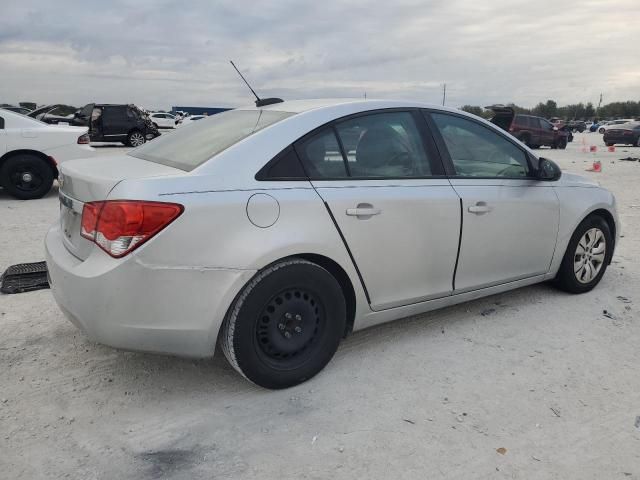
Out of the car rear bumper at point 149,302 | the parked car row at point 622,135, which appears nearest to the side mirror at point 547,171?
the car rear bumper at point 149,302

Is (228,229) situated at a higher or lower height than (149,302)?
higher

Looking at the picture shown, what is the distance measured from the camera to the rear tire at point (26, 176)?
8773 millimetres

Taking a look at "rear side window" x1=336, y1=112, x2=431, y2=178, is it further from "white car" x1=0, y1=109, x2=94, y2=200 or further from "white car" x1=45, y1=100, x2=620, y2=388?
"white car" x1=0, y1=109, x2=94, y2=200

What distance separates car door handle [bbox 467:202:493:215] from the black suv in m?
18.0

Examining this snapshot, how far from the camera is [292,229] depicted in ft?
9.23

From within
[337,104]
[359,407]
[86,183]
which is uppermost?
[337,104]

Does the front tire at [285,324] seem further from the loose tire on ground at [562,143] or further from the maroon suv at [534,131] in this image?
the loose tire on ground at [562,143]

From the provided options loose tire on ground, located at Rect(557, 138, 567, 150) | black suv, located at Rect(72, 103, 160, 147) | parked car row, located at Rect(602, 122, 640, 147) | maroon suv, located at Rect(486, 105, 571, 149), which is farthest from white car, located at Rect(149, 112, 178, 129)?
parked car row, located at Rect(602, 122, 640, 147)

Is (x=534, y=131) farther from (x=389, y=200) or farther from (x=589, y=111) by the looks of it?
(x=589, y=111)

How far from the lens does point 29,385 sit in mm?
3000

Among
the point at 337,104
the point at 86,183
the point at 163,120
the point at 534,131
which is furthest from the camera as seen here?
the point at 163,120

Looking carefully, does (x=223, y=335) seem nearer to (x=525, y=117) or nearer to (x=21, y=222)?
(x=21, y=222)

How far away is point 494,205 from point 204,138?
196 centimetres

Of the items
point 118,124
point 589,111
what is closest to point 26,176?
point 118,124
